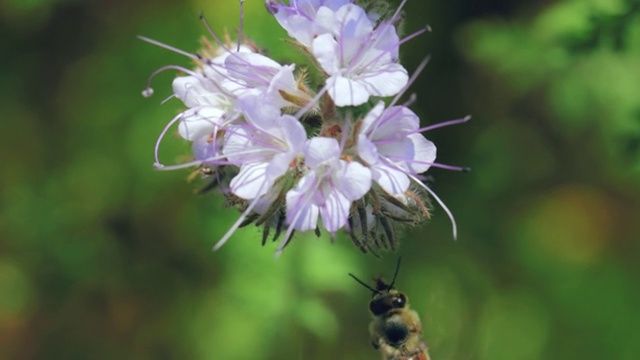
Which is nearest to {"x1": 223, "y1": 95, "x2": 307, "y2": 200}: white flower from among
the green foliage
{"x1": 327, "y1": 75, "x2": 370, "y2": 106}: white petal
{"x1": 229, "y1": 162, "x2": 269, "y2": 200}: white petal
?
{"x1": 229, "y1": 162, "x2": 269, "y2": 200}: white petal

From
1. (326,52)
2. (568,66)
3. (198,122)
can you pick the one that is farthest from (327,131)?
(568,66)

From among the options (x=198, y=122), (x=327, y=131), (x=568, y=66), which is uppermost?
(x=327, y=131)

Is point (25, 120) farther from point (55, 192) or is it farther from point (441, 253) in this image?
point (441, 253)

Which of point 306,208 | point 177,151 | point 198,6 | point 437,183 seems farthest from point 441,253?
point 306,208

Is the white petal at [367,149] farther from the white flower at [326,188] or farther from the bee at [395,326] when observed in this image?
the bee at [395,326]

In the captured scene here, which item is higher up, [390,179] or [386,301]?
[390,179]

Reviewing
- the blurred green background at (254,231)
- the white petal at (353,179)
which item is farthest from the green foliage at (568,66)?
the white petal at (353,179)

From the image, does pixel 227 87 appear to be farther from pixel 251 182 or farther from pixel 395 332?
pixel 395 332
